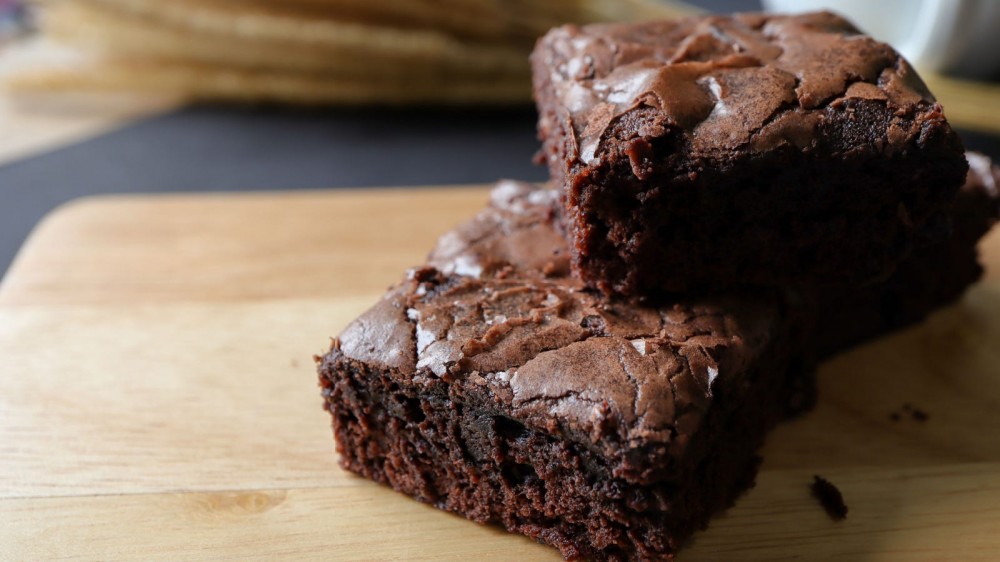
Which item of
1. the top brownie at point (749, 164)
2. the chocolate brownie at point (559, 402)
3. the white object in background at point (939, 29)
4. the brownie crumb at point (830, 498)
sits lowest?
the brownie crumb at point (830, 498)

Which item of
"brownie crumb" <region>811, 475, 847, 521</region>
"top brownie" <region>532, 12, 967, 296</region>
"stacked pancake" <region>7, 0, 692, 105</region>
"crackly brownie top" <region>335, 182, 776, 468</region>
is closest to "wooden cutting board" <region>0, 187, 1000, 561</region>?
"brownie crumb" <region>811, 475, 847, 521</region>

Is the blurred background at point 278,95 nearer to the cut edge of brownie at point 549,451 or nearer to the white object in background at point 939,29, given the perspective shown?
the white object in background at point 939,29

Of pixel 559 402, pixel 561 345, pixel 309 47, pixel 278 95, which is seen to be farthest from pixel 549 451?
pixel 278 95

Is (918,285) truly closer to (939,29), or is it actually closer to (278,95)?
(939,29)

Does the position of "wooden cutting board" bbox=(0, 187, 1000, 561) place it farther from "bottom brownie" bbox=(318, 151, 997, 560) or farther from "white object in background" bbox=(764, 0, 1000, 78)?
"white object in background" bbox=(764, 0, 1000, 78)

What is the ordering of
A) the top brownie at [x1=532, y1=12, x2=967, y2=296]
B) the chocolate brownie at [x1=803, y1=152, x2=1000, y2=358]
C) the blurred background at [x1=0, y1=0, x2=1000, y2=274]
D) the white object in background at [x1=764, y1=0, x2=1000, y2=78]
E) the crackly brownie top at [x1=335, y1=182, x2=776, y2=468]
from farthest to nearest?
the blurred background at [x1=0, y1=0, x2=1000, y2=274], the white object in background at [x1=764, y1=0, x2=1000, y2=78], the chocolate brownie at [x1=803, y1=152, x2=1000, y2=358], the top brownie at [x1=532, y1=12, x2=967, y2=296], the crackly brownie top at [x1=335, y1=182, x2=776, y2=468]

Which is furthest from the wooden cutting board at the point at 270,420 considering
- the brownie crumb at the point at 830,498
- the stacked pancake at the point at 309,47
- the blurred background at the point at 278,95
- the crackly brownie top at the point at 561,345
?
the stacked pancake at the point at 309,47

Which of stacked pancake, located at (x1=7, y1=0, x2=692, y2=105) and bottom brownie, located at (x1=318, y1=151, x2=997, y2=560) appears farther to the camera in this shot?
stacked pancake, located at (x1=7, y1=0, x2=692, y2=105)
